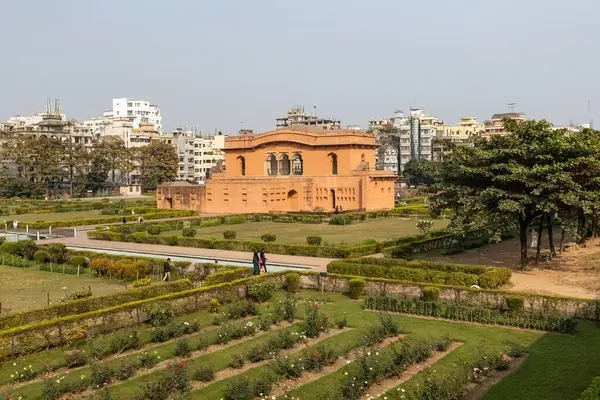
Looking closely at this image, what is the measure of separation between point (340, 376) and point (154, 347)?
4788mm

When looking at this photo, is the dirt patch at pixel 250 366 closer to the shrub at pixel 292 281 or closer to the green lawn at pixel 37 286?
the shrub at pixel 292 281

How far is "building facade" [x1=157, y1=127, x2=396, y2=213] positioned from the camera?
5206 centimetres

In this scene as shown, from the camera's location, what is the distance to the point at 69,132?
95312 millimetres

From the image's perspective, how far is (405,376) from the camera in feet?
39.1

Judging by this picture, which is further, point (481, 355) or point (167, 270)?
point (167, 270)

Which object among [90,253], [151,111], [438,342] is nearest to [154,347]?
[438,342]

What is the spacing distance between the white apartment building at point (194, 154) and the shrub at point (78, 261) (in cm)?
8021

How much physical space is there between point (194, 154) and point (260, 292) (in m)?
93.3

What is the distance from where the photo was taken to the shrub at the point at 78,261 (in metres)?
25.4

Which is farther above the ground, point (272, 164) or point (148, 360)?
point (272, 164)

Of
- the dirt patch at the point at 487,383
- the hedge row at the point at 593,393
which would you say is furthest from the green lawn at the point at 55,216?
the hedge row at the point at 593,393

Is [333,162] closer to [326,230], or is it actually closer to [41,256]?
[326,230]

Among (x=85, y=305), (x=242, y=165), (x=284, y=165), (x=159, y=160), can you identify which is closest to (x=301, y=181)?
(x=284, y=165)

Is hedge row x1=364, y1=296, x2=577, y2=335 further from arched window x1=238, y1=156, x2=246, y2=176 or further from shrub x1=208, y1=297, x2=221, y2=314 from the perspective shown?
arched window x1=238, y1=156, x2=246, y2=176
